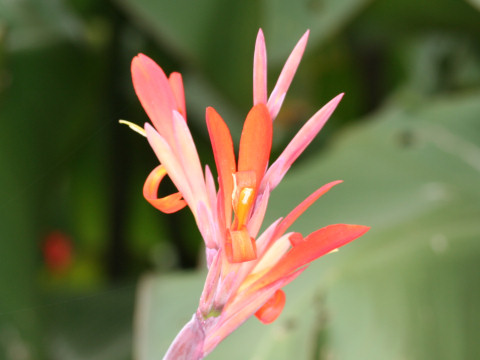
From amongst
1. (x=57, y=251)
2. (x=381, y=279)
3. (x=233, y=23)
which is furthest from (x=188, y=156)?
(x=57, y=251)

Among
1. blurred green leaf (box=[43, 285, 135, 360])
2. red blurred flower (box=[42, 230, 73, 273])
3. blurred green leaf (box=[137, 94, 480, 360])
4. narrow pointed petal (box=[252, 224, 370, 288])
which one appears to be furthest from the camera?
red blurred flower (box=[42, 230, 73, 273])

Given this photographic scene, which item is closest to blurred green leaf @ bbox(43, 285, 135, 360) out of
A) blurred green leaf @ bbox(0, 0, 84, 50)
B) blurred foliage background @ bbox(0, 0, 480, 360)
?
blurred foliage background @ bbox(0, 0, 480, 360)

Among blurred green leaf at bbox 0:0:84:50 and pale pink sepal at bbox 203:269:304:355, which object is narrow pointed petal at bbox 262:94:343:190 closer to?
pale pink sepal at bbox 203:269:304:355

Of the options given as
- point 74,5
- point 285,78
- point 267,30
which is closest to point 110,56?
point 74,5

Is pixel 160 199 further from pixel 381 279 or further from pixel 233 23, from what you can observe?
pixel 233 23

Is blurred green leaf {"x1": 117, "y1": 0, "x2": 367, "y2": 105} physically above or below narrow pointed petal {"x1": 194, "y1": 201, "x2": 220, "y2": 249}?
above

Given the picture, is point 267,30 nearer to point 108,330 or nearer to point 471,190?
point 471,190

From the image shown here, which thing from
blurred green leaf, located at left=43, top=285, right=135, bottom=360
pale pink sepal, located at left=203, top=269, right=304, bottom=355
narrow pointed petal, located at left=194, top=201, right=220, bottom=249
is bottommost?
blurred green leaf, located at left=43, top=285, right=135, bottom=360
